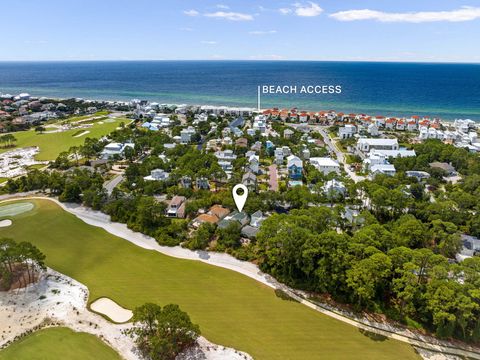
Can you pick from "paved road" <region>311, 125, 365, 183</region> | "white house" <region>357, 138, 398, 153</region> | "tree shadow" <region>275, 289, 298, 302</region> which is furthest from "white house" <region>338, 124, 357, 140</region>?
"tree shadow" <region>275, 289, 298, 302</region>

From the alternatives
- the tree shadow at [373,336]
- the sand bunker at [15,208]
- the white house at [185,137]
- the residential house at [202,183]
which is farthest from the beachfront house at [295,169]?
the sand bunker at [15,208]

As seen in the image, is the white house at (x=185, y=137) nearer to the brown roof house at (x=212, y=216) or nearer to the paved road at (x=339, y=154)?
the paved road at (x=339, y=154)

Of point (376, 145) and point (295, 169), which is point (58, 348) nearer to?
point (295, 169)

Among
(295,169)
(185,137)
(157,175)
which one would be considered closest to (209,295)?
(157,175)

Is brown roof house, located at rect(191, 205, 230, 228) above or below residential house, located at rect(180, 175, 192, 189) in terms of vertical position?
below

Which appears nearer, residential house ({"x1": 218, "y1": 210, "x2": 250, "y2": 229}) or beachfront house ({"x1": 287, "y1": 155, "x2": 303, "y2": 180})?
residential house ({"x1": 218, "y1": 210, "x2": 250, "y2": 229})

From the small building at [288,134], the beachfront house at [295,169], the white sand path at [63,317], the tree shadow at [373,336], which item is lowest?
the tree shadow at [373,336]

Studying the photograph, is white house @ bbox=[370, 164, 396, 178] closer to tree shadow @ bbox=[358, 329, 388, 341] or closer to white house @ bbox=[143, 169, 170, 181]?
tree shadow @ bbox=[358, 329, 388, 341]
